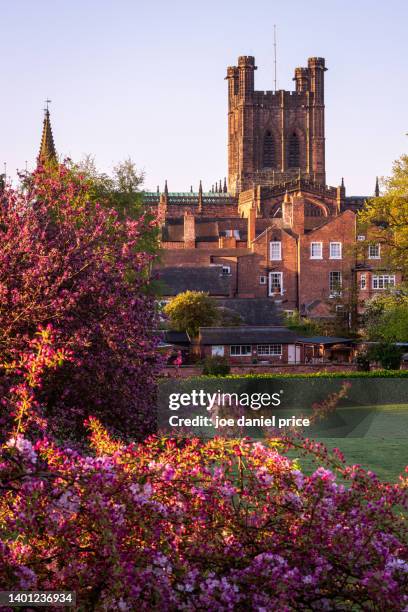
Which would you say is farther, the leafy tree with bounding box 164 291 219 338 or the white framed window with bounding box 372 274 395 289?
the white framed window with bounding box 372 274 395 289

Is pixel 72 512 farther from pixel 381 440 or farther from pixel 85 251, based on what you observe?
pixel 381 440

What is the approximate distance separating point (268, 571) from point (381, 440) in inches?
995

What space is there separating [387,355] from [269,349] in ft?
44.9

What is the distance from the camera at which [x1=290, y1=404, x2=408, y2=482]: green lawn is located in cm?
2350

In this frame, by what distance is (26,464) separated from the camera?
20.6 ft

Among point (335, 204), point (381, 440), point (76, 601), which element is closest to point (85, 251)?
point (76, 601)

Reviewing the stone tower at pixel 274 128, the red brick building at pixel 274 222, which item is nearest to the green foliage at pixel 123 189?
the red brick building at pixel 274 222

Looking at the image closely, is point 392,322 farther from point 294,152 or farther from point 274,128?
point 274,128

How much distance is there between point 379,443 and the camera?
2977cm

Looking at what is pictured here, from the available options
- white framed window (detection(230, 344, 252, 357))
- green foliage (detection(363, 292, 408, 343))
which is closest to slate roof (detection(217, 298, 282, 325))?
white framed window (detection(230, 344, 252, 357))

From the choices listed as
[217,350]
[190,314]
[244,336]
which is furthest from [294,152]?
[217,350]

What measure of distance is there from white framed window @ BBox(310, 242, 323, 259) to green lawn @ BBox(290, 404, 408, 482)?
49549 mm

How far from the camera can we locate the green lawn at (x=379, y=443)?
23.5m

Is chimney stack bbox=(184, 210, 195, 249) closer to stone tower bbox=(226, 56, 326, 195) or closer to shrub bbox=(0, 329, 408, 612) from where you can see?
stone tower bbox=(226, 56, 326, 195)
